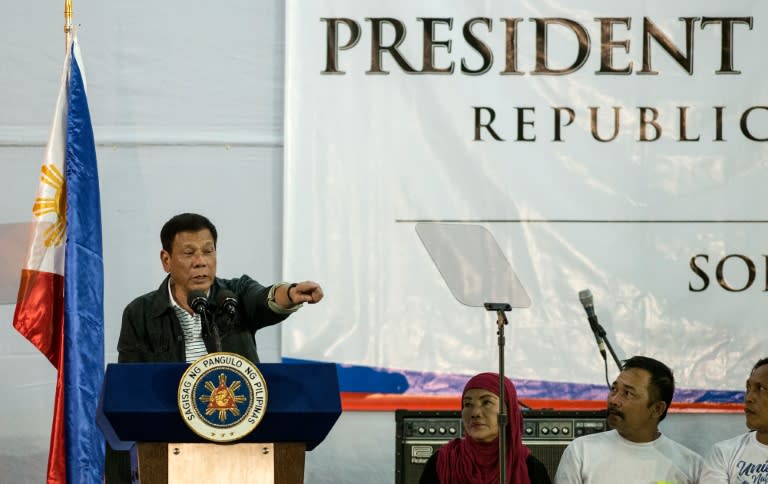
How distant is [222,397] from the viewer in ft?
8.25

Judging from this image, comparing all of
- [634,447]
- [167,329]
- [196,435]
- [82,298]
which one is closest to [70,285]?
[82,298]

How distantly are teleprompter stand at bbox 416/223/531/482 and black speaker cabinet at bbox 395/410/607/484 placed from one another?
1.42 feet

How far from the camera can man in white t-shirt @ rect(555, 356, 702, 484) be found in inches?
150

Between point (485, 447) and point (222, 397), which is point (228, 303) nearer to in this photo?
point (222, 397)

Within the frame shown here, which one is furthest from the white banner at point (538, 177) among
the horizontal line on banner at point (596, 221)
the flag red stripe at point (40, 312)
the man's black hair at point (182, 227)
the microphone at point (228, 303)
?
the microphone at point (228, 303)

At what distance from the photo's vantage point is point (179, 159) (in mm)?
4703

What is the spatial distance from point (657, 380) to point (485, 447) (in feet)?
2.07

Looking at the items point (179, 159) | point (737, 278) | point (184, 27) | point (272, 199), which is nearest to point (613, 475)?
point (737, 278)

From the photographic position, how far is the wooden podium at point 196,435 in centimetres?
251

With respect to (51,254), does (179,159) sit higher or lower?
higher

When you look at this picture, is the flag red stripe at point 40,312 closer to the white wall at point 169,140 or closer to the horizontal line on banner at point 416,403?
the white wall at point 169,140

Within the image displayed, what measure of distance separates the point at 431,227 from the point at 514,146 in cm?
116

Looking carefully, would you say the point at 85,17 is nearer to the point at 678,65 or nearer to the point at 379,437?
the point at 379,437

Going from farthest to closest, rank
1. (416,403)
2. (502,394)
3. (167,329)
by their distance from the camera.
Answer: (416,403) < (167,329) < (502,394)
